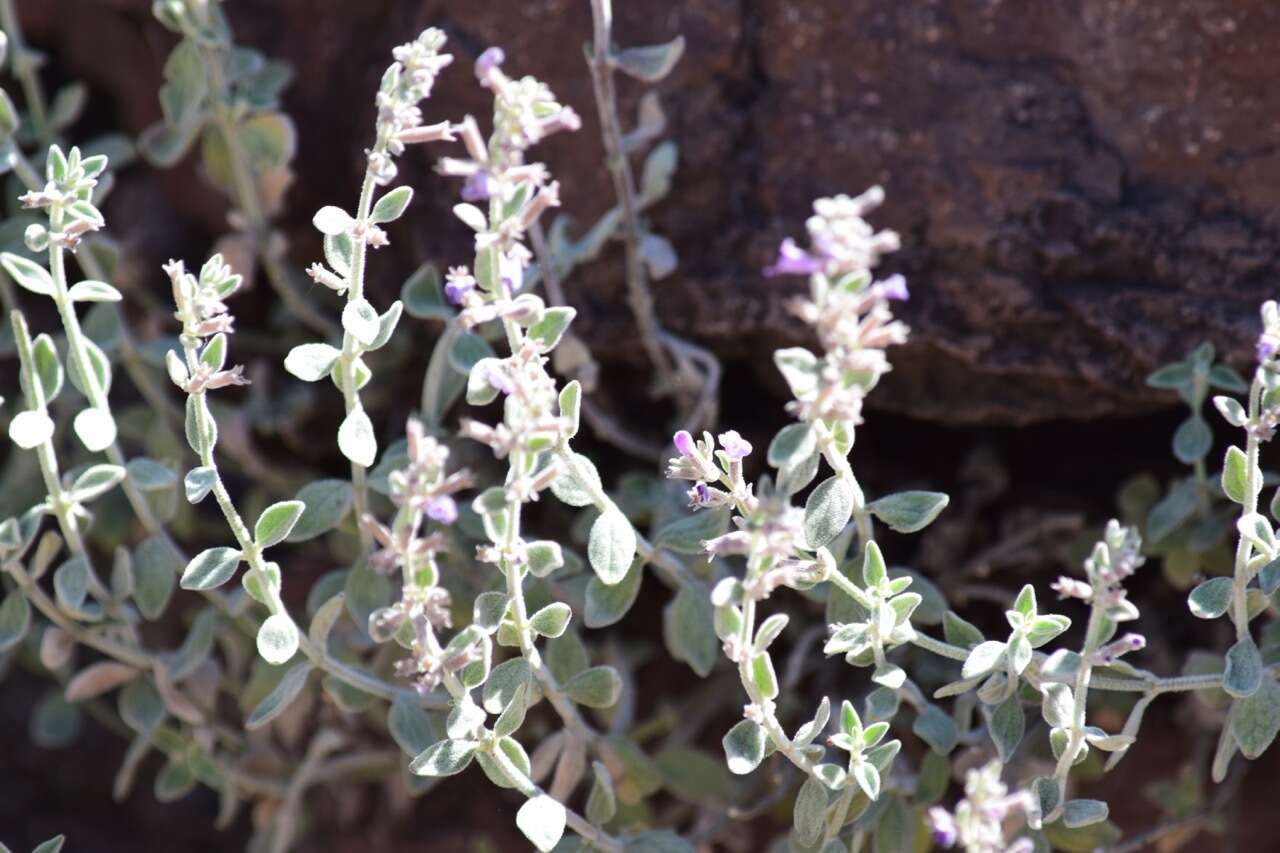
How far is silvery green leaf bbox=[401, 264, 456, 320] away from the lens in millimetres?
1766

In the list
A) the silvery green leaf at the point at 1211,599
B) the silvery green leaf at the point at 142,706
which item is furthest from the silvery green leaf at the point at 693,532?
the silvery green leaf at the point at 142,706

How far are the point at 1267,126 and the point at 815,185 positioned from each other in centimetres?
58

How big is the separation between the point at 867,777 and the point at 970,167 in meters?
0.89

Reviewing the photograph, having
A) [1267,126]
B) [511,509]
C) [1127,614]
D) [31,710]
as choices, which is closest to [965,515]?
[1267,126]

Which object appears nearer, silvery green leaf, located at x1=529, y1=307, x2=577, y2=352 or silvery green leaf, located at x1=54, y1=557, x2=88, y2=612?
silvery green leaf, located at x1=529, y1=307, x2=577, y2=352

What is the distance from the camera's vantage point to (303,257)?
2.38 metres

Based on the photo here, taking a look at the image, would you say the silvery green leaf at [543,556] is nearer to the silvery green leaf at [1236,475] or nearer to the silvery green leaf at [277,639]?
the silvery green leaf at [277,639]

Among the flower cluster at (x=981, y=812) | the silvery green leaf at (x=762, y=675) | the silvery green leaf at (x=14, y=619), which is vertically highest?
the flower cluster at (x=981, y=812)

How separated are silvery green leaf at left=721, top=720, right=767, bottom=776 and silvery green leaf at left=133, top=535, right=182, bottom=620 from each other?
2.45 ft

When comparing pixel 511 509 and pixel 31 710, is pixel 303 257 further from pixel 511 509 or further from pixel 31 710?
pixel 511 509

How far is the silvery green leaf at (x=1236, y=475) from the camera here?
142 centimetres

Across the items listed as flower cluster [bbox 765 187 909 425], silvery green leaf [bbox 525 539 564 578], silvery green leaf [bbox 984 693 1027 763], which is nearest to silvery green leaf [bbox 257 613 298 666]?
silvery green leaf [bbox 525 539 564 578]

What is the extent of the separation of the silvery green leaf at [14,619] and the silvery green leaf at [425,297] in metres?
0.56

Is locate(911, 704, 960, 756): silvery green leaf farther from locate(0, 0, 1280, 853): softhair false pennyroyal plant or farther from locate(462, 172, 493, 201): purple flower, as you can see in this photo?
locate(462, 172, 493, 201): purple flower
